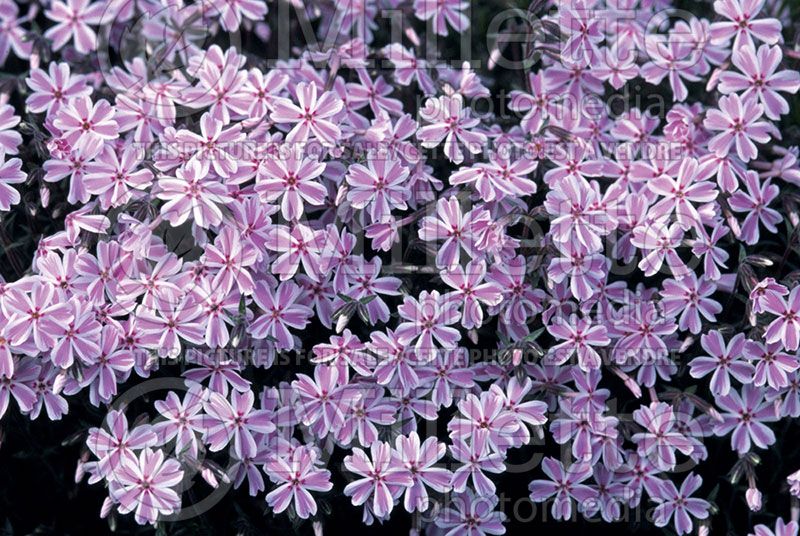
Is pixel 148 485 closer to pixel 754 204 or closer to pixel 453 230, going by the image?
pixel 453 230

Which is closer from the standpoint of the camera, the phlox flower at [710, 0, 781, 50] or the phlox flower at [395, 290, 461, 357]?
the phlox flower at [395, 290, 461, 357]

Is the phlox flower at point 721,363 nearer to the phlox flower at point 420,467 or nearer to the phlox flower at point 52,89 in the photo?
the phlox flower at point 420,467

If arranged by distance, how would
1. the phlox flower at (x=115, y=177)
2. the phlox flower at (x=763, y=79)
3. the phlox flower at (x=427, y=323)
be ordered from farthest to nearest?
the phlox flower at (x=763, y=79) < the phlox flower at (x=115, y=177) < the phlox flower at (x=427, y=323)

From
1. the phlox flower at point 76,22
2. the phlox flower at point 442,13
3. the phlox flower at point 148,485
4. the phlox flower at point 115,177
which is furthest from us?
the phlox flower at point 76,22

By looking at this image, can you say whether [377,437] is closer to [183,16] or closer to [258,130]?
[258,130]

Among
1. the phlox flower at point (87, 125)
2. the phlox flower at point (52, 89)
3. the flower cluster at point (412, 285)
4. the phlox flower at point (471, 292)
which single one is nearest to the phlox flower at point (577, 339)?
the flower cluster at point (412, 285)

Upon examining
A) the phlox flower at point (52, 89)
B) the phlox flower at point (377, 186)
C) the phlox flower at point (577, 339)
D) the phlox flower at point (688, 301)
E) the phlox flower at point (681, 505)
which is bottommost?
the phlox flower at point (681, 505)

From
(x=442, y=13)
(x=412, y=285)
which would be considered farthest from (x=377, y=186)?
(x=442, y=13)

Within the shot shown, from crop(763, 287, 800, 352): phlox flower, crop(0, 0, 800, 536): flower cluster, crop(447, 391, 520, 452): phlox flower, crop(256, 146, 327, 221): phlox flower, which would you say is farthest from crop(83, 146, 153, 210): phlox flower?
crop(763, 287, 800, 352): phlox flower

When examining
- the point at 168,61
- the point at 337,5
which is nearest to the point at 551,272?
the point at 337,5

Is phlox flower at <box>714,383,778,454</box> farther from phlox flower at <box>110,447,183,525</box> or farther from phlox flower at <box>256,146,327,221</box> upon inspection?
phlox flower at <box>110,447,183,525</box>
